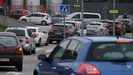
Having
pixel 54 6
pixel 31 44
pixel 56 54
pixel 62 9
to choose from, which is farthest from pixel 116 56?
pixel 54 6

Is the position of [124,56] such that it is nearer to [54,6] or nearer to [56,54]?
[56,54]

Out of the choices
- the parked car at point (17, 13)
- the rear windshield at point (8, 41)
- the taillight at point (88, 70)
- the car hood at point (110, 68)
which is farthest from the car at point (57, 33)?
the taillight at point (88, 70)

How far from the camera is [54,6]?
8425 centimetres

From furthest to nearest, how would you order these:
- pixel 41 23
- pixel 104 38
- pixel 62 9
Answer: pixel 41 23, pixel 62 9, pixel 104 38

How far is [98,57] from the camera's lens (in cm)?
904

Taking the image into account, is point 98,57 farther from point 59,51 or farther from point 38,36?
point 38,36

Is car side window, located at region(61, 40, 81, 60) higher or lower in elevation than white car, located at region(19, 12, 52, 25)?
higher

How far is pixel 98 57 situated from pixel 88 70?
0.44 meters

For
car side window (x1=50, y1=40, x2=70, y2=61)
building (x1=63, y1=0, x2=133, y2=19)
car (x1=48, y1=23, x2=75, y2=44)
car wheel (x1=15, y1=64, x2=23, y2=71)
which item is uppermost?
car side window (x1=50, y1=40, x2=70, y2=61)

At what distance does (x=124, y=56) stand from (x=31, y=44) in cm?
2168

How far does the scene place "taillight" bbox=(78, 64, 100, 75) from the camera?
8656 millimetres

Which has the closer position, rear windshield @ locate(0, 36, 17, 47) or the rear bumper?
the rear bumper

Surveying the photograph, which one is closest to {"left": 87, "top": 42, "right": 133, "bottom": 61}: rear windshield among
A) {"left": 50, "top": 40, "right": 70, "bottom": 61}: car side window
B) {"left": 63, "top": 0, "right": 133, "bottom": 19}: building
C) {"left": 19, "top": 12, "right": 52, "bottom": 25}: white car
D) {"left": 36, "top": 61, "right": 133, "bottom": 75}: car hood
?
{"left": 36, "top": 61, "right": 133, "bottom": 75}: car hood

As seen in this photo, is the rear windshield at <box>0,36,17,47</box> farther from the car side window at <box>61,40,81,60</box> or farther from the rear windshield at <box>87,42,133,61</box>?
the rear windshield at <box>87,42,133,61</box>
